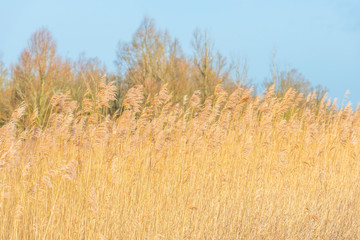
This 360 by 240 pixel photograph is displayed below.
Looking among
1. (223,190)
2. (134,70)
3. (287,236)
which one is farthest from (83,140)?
(134,70)

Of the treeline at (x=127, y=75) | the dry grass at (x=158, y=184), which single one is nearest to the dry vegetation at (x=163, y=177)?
the dry grass at (x=158, y=184)

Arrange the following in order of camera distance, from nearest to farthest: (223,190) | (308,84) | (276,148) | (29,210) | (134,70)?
1. (29,210)
2. (223,190)
3. (276,148)
4. (134,70)
5. (308,84)

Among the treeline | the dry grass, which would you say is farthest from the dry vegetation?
the treeline

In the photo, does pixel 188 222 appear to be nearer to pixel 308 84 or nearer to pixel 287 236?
pixel 287 236

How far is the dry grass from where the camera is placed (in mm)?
3684

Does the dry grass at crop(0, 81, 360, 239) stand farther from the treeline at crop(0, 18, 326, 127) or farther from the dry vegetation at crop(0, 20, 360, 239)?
the treeline at crop(0, 18, 326, 127)

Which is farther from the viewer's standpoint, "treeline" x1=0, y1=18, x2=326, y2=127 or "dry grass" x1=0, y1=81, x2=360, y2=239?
"treeline" x1=0, y1=18, x2=326, y2=127

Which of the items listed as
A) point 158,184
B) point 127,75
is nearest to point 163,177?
point 158,184

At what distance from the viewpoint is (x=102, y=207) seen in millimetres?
3625

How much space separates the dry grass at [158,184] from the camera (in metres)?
3.68

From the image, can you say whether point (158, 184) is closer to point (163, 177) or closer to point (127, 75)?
point (163, 177)

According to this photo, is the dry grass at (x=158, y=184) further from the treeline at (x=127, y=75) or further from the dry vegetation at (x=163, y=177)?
the treeline at (x=127, y=75)

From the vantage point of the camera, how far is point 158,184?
172 inches

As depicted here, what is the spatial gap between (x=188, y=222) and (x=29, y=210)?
1.61 m
